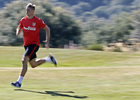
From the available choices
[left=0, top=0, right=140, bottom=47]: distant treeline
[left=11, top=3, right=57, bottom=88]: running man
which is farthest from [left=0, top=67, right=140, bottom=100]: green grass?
[left=0, top=0, right=140, bottom=47]: distant treeline

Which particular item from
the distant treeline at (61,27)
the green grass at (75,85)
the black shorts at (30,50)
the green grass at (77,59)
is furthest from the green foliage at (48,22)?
the black shorts at (30,50)

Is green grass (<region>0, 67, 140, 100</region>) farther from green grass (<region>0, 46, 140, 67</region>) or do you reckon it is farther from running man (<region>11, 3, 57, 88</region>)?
green grass (<region>0, 46, 140, 67</region>)

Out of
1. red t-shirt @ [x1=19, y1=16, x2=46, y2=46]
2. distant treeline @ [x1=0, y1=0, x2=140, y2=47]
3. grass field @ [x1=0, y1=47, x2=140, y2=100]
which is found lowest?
grass field @ [x1=0, y1=47, x2=140, y2=100]

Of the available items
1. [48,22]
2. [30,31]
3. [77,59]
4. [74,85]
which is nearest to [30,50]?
[30,31]

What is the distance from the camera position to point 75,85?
362 inches

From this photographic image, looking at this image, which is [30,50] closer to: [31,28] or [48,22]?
[31,28]

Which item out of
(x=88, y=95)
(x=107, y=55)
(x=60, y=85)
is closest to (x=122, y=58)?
(x=107, y=55)

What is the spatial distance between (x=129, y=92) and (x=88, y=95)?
1.00 meters

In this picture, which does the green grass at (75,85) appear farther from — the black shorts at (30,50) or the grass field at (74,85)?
the black shorts at (30,50)

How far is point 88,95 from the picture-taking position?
777 cm

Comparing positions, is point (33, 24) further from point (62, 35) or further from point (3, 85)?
point (62, 35)

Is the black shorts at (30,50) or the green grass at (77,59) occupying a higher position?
the black shorts at (30,50)

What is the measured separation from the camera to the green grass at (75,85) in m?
7.58

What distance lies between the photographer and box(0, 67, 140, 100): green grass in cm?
758
